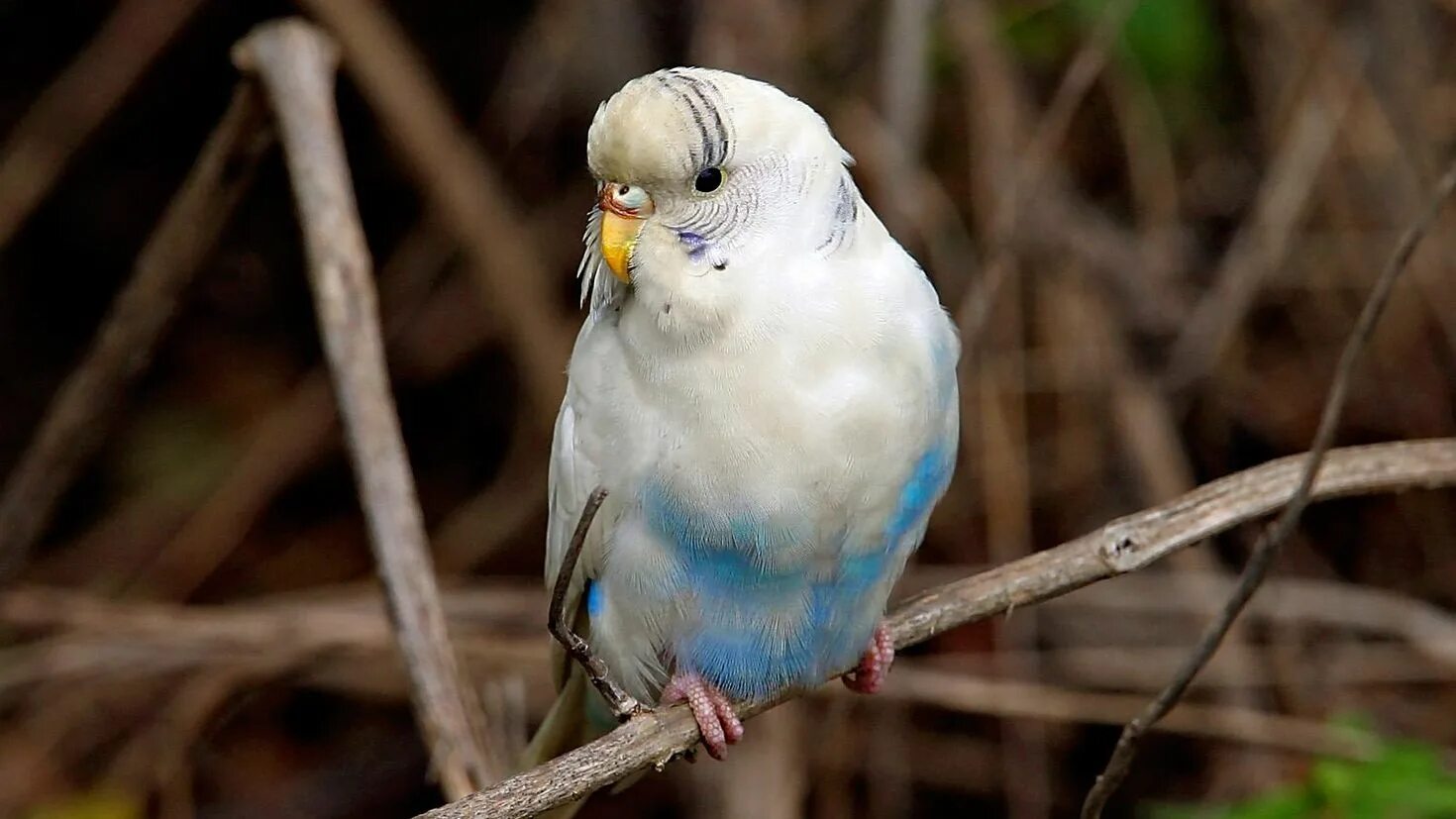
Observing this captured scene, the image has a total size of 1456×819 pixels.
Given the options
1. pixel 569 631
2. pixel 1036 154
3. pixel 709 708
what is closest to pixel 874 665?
pixel 709 708

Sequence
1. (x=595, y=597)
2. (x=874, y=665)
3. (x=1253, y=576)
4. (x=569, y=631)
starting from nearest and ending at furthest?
(x=569, y=631)
(x=1253, y=576)
(x=595, y=597)
(x=874, y=665)

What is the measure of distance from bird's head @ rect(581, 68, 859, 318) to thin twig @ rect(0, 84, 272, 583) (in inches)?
36.5

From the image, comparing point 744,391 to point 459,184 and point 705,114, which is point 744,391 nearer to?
point 705,114

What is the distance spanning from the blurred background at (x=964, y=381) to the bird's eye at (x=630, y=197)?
4.81ft

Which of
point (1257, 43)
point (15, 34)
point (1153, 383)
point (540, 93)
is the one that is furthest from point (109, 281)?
point (1257, 43)

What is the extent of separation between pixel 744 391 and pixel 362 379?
74 centimetres

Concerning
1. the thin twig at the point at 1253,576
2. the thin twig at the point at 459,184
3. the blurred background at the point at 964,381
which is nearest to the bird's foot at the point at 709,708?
the thin twig at the point at 1253,576

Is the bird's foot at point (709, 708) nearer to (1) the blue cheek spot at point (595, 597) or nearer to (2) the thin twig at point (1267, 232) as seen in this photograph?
(1) the blue cheek spot at point (595, 597)

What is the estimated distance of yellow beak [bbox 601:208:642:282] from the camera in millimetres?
1837

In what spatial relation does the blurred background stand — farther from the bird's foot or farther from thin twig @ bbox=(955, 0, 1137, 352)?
the bird's foot

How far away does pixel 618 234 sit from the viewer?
6.03 feet

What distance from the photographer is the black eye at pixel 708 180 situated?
1.81m

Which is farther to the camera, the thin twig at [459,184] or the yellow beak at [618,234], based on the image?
the thin twig at [459,184]

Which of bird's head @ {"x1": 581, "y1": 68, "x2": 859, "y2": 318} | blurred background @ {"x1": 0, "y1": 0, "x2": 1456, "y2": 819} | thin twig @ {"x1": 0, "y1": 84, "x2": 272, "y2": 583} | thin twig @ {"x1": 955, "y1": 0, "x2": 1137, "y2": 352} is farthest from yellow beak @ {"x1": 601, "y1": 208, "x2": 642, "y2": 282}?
blurred background @ {"x1": 0, "y1": 0, "x2": 1456, "y2": 819}
